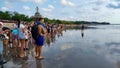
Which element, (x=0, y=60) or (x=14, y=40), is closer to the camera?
(x=0, y=60)

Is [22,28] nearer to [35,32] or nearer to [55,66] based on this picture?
[35,32]

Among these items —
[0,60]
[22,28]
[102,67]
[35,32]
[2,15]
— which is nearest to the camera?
[0,60]

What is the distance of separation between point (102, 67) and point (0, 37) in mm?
Answer: 4014

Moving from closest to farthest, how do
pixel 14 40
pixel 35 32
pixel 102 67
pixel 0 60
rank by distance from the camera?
pixel 0 60, pixel 102 67, pixel 35 32, pixel 14 40

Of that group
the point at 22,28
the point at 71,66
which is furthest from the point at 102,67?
the point at 22,28

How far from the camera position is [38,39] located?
38.8 feet

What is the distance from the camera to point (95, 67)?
10.1m

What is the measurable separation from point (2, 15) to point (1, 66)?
371 ft

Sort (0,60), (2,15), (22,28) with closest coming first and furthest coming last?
(0,60) → (22,28) → (2,15)

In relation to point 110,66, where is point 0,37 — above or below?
above

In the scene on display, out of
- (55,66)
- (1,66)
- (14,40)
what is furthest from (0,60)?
(14,40)

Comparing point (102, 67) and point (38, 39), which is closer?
point (102, 67)

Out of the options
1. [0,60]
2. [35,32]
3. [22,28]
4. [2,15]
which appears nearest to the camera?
[0,60]

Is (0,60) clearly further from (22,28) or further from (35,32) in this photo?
(22,28)
